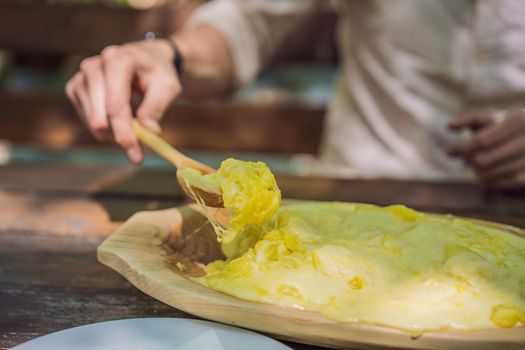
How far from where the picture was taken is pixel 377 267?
0.90 metres

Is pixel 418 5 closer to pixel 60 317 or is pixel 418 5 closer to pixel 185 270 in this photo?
pixel 185 270

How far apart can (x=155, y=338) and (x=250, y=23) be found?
1.64 metres

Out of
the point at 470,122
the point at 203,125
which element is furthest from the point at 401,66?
the point at 203,125

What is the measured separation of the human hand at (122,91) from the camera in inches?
54.2

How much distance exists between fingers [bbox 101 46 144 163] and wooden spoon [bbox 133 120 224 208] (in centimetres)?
2

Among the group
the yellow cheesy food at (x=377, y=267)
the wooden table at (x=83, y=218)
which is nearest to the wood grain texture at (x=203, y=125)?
the wooden table at (x=83, y=218)

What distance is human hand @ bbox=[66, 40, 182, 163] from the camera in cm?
138

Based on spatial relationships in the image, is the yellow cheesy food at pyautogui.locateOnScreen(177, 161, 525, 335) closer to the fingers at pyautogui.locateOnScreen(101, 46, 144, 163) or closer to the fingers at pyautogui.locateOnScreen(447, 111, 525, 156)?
the fingers at pyautogui.locateOnScreen(101, 46, 144, 163)

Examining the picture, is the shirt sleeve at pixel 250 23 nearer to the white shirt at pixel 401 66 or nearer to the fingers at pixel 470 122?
the white shirt at pixel 401 66

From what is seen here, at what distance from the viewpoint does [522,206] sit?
163cm

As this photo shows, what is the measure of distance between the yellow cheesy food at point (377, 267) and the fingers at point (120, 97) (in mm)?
383

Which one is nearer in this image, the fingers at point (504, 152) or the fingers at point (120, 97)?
the fingers at point (120, 97)

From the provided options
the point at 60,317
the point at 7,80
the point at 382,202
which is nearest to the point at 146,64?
the point at 382,202

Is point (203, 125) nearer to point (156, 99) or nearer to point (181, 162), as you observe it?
point (156, 99)
